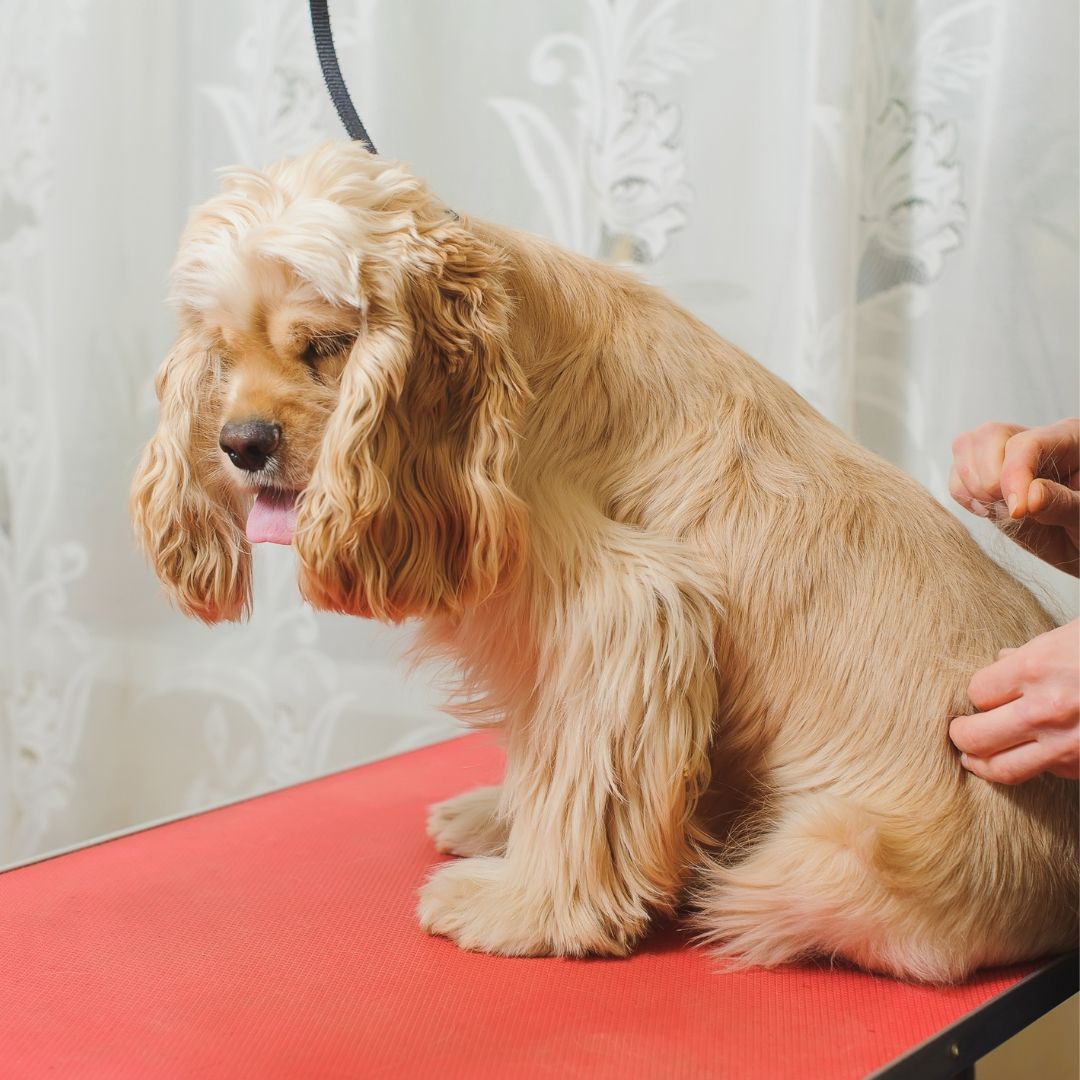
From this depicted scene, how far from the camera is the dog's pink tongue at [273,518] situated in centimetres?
87

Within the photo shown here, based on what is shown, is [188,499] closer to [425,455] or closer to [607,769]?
[425,455]

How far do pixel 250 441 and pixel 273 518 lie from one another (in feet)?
0.26

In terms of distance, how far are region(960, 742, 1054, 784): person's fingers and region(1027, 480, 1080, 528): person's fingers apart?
21 cm

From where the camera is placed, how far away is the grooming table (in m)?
0.76

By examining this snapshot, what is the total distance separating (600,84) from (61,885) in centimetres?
115

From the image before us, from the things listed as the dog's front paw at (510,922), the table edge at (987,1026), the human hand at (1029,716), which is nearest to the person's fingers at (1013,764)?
the human hand at (1029,716)

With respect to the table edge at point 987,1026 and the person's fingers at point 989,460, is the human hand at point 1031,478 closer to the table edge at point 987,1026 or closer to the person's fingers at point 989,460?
the person's fingers at point 989,460

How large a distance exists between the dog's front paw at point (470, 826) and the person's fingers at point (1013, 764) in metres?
0.42

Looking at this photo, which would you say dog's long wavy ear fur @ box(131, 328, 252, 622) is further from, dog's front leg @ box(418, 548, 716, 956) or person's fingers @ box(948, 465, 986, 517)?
person's fingers @ box(948, 465, 986, 517)

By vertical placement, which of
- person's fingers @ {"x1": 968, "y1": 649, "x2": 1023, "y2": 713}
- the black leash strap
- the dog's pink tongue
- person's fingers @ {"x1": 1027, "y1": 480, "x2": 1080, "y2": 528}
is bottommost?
person's fingers @ {"x1": 968, "y1": 649, "x2": 1023, "y2": 713}

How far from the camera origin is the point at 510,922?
899 mm

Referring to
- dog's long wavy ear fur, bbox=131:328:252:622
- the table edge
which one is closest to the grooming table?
the table edge

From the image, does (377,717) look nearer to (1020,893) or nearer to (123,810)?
(123,810)

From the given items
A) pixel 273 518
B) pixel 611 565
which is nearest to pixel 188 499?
pixel 273 518
